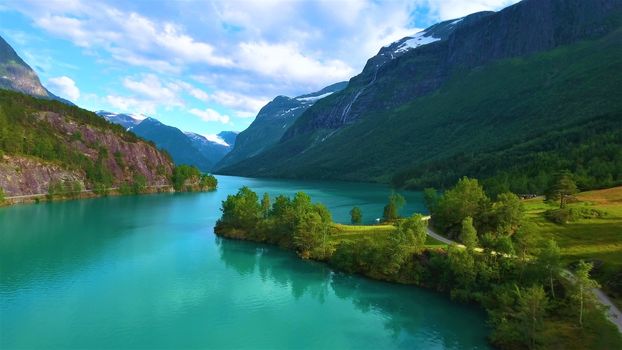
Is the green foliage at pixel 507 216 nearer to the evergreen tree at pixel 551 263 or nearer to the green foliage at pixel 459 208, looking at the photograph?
the green foliage at pixel 459 208

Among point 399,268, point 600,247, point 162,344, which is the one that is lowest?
point 162,344

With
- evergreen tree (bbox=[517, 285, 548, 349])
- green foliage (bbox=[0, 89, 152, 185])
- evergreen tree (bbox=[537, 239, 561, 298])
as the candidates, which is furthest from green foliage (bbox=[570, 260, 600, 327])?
green foliage (bbox=[0, 89, 152, 185])

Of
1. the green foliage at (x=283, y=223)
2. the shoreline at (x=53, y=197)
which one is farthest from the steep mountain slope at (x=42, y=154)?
the green foliage at (x=283, y=223)

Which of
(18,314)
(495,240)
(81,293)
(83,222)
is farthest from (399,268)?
(83,222)

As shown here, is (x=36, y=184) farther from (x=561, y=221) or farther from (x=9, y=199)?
(x=561, y=221)

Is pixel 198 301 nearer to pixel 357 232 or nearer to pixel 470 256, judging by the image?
pixel 470 256

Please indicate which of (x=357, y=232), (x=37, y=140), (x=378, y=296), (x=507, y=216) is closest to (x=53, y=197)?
(x=37, y=140)
